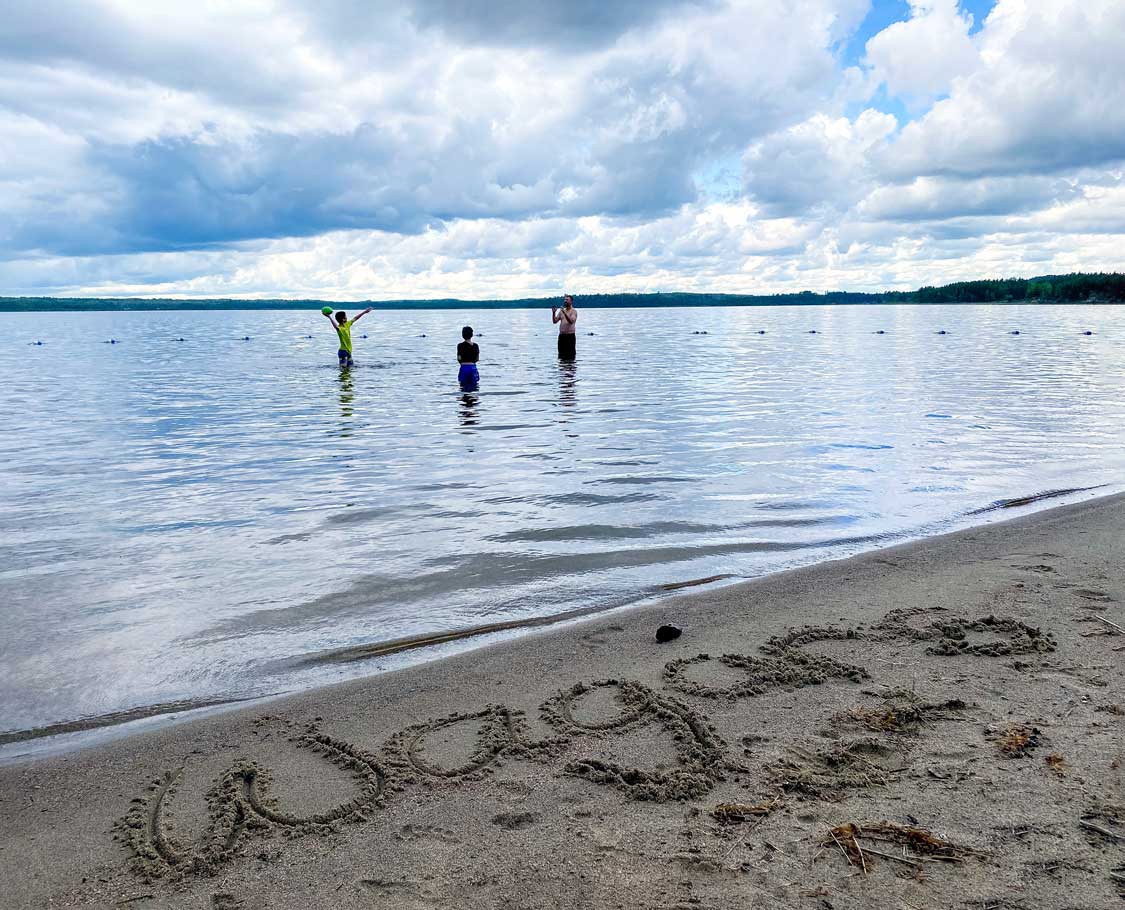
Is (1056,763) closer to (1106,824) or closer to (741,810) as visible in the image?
(1106,824)

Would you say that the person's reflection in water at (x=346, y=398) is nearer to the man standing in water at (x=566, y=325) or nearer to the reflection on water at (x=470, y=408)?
the reflection on water at (x=470, y=408)

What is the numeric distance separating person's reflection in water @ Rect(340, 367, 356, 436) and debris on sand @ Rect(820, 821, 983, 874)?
14.8m

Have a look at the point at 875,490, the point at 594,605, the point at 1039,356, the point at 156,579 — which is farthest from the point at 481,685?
the point at 1039,356

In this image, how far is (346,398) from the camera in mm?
23812

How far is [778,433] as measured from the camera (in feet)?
53.2

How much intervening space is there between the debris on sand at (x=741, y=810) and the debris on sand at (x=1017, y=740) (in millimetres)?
1226

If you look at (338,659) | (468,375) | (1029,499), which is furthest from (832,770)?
(468,375)

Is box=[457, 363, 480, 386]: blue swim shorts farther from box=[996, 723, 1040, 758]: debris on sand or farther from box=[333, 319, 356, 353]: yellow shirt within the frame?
box=[996, 723, 1040, 758]: debris on sand

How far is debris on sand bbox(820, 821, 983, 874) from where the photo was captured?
304 cm

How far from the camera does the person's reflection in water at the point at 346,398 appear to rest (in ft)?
59.2

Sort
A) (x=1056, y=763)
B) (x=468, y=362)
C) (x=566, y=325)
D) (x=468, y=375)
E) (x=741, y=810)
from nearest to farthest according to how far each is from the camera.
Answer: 1. (x=741, y=810)
2. (x=1056, y=763)
3. (x=468, y=362)
4. (x=468, y=375)
5. (x=566, y=325)

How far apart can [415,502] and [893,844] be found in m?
8.31

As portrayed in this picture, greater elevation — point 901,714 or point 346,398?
point 901,714

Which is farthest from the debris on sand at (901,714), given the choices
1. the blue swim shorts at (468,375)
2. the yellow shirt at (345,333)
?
the yellow shirt at (345,333)
